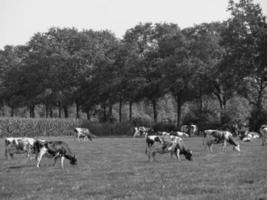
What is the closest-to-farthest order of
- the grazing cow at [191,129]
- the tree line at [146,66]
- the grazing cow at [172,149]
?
1. the grazing cow at [172,149]
2. the tree line at [146,66]
3. the grazing cow at [191,129]

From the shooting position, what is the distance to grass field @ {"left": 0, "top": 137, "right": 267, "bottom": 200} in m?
12.4

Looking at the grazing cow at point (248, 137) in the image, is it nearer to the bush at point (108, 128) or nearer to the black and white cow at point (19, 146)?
the bush at point (108, 128)

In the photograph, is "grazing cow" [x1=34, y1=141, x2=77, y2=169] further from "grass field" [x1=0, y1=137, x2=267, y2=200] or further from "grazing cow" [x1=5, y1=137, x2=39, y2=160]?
"grazing cow" [x1=5, y1=137, x2=39, y2=160]

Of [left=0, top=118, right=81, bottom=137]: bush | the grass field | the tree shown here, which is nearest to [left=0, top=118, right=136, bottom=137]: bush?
[left=0, top=118, right=81, bottom=137]: bush

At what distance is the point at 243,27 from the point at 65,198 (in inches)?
1860

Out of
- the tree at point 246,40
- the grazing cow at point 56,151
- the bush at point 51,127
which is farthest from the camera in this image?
the bush at point 51,127

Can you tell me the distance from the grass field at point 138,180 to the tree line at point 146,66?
36467mm

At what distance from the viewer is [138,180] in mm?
15219

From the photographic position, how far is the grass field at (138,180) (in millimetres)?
12438

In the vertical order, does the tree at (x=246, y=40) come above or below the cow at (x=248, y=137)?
above

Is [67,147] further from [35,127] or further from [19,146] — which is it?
[35,127]

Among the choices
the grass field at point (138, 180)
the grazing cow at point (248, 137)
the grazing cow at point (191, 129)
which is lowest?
the grass field at point (138, 180)

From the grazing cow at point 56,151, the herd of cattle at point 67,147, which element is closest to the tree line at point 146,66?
the herd of cattle at point 67,147

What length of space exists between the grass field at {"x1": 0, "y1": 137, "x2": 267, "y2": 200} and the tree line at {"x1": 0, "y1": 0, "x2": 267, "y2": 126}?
3647 cm
